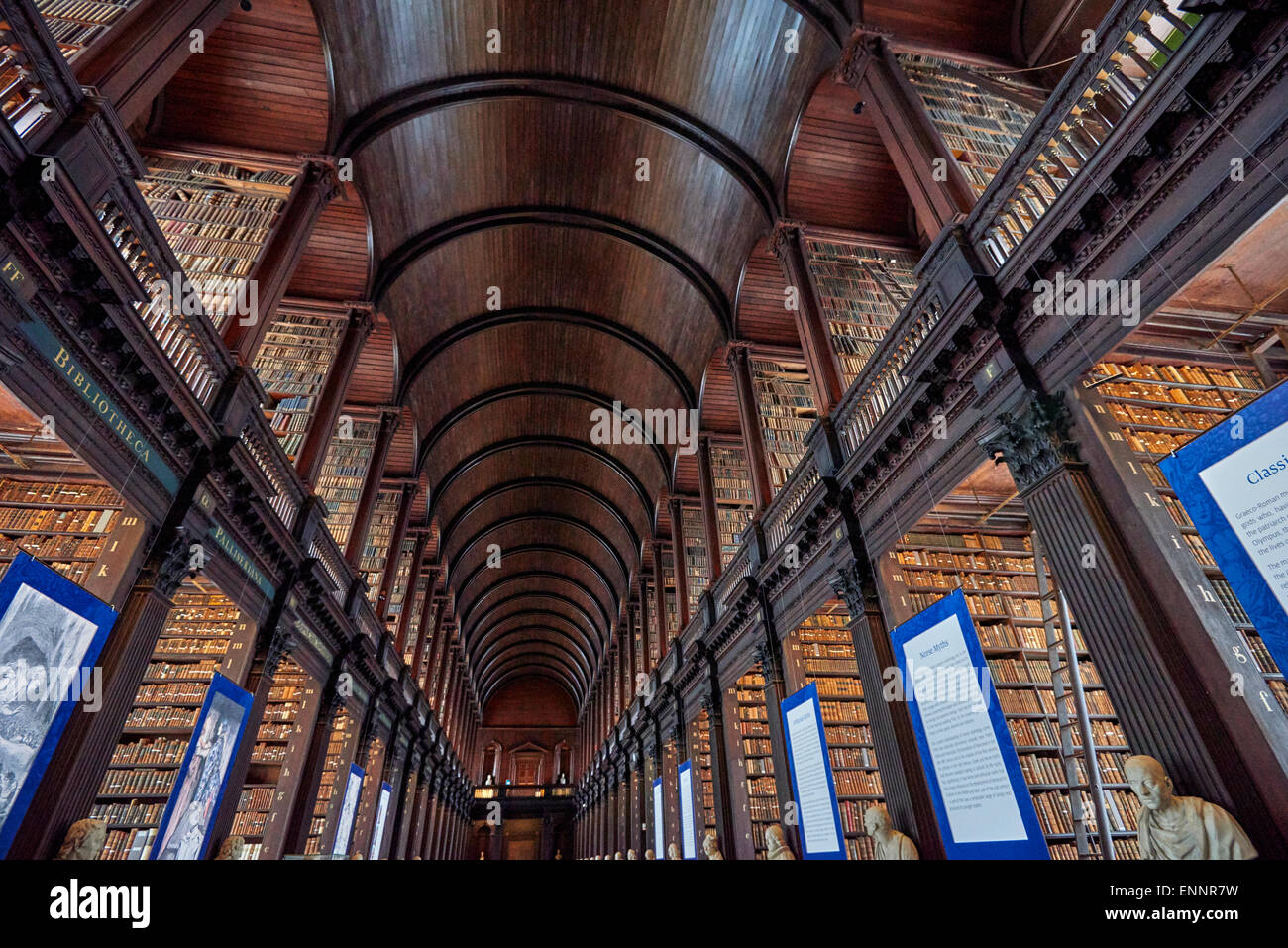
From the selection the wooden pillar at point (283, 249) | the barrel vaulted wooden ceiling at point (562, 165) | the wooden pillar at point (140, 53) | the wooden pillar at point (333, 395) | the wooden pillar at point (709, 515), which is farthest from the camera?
the wooden pillar at point (709, 515)

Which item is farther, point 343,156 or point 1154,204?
point 343,156

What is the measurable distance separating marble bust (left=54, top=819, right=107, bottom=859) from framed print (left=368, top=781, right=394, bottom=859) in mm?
8611

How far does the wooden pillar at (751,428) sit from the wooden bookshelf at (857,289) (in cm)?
233

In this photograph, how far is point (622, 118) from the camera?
10219 millimetres

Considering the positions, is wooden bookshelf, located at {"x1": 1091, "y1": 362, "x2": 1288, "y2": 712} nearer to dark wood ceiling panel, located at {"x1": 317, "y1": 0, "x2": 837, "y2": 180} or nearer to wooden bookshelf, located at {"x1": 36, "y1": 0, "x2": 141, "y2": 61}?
dark wood ceiling panel, located at {"x1": 317, "y1": 0, "x2": 837, "y2": 180}

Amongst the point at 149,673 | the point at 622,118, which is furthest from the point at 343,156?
the point at 149,673

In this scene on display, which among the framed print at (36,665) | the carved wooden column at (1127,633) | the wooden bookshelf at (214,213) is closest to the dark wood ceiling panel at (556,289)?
the wooden bookshelf at (214,213)

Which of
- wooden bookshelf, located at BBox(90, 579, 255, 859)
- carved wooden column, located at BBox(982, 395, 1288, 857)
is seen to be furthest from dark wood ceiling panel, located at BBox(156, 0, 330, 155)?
carved wooden column, located at BBox(982, 395, 1288, 857)

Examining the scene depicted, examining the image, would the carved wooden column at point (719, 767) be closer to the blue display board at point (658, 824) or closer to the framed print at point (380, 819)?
the blue display board at point (658, 824)

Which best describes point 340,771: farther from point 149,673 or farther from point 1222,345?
point 1222,345

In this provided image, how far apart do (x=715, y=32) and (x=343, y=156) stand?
5.70 meters

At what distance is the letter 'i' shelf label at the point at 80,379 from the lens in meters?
3.76

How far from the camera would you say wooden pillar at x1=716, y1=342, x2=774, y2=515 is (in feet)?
30.6

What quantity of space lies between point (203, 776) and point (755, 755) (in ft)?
24.1
